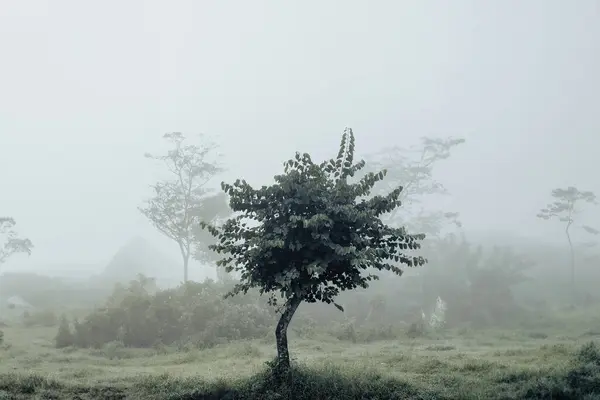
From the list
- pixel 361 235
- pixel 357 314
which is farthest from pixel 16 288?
pixel 361 235

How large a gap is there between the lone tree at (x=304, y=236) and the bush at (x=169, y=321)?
1746 centimetres

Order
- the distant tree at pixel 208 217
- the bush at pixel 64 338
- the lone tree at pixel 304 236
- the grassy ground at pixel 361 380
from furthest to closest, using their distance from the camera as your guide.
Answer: the distant tree at pixel 208 217 → the bush at pixel 64 338 → the lone tree at pixel 304 236 → the grassy ground at pixel 361 380

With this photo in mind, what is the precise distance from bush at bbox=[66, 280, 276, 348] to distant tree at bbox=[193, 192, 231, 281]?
2077cm

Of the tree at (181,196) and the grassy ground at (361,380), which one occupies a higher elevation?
the tree at (181,196)

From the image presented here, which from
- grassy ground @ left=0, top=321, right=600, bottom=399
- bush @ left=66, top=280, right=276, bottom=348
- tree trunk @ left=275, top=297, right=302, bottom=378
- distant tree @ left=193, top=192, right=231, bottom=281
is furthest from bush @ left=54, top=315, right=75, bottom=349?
distant tree @ left=193, top=192, right=231, bottom=281

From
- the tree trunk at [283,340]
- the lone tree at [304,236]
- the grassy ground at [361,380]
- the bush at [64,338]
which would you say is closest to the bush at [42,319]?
the bush at [64,338]

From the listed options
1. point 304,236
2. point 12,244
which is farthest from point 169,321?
point 12,244

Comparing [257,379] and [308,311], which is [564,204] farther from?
[257,379]

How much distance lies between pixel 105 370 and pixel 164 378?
539 centimetres

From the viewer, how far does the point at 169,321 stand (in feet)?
126

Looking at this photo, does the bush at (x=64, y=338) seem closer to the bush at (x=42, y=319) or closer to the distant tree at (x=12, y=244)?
the bush at (x=42, y=319)

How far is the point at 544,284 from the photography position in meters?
61.4

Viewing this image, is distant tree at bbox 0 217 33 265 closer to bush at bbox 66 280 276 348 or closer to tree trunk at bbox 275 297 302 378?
bush at bbox 66 280 276 348

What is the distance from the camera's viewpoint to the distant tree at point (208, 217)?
61531 millimetres
